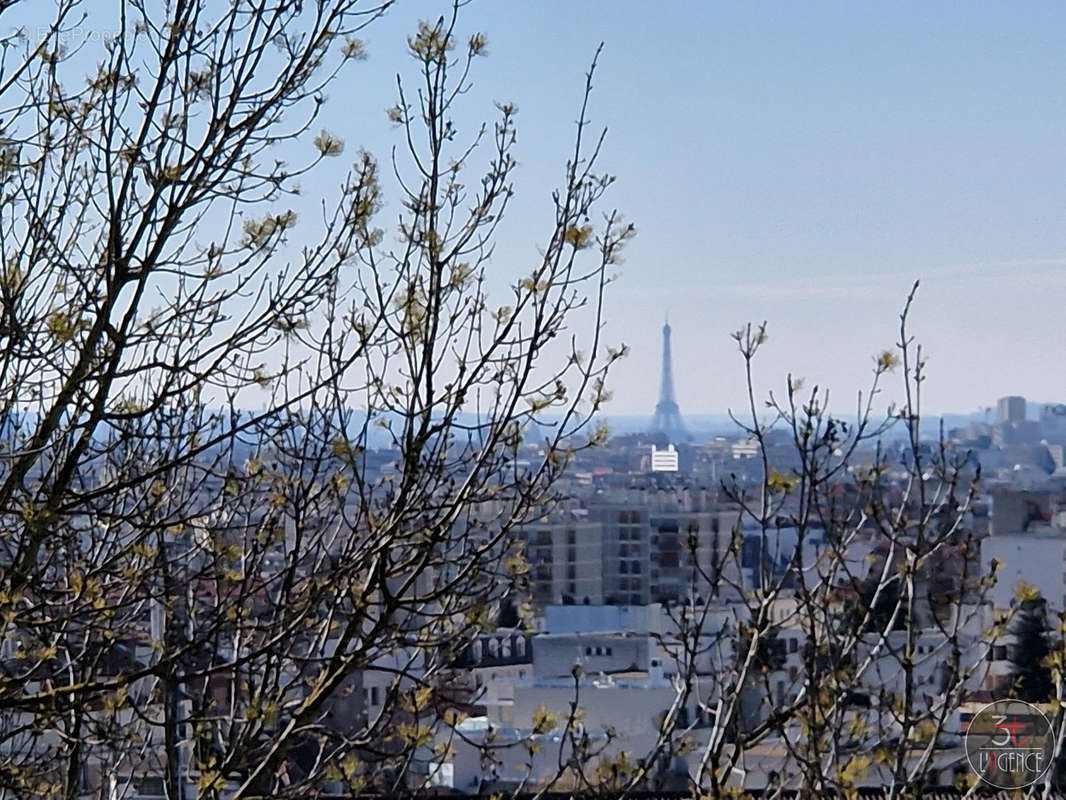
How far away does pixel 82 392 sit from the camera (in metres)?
2.92

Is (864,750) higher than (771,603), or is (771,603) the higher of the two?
(771,603)

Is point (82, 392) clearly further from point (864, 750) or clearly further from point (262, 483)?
point (864, 750)

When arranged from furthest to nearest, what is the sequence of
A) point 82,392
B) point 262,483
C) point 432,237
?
1. point 262,483
2. point 432,237
3. point 82,392

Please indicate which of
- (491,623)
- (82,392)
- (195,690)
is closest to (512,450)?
(491,623)

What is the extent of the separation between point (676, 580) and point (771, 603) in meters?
44.3

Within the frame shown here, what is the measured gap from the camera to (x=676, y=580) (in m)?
47.3

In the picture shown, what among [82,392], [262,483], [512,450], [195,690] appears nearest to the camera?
[82,392]

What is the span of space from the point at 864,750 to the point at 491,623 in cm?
96

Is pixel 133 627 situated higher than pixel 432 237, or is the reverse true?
pixel 432 237

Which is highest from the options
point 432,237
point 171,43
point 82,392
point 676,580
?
point 171,43

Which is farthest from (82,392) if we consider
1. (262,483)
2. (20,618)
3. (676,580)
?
(676,580)

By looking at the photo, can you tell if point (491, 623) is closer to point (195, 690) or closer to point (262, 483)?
point (262, 483)

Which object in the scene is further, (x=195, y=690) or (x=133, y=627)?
(x=195, y=690)

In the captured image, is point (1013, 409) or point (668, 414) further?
point (668, 414)
